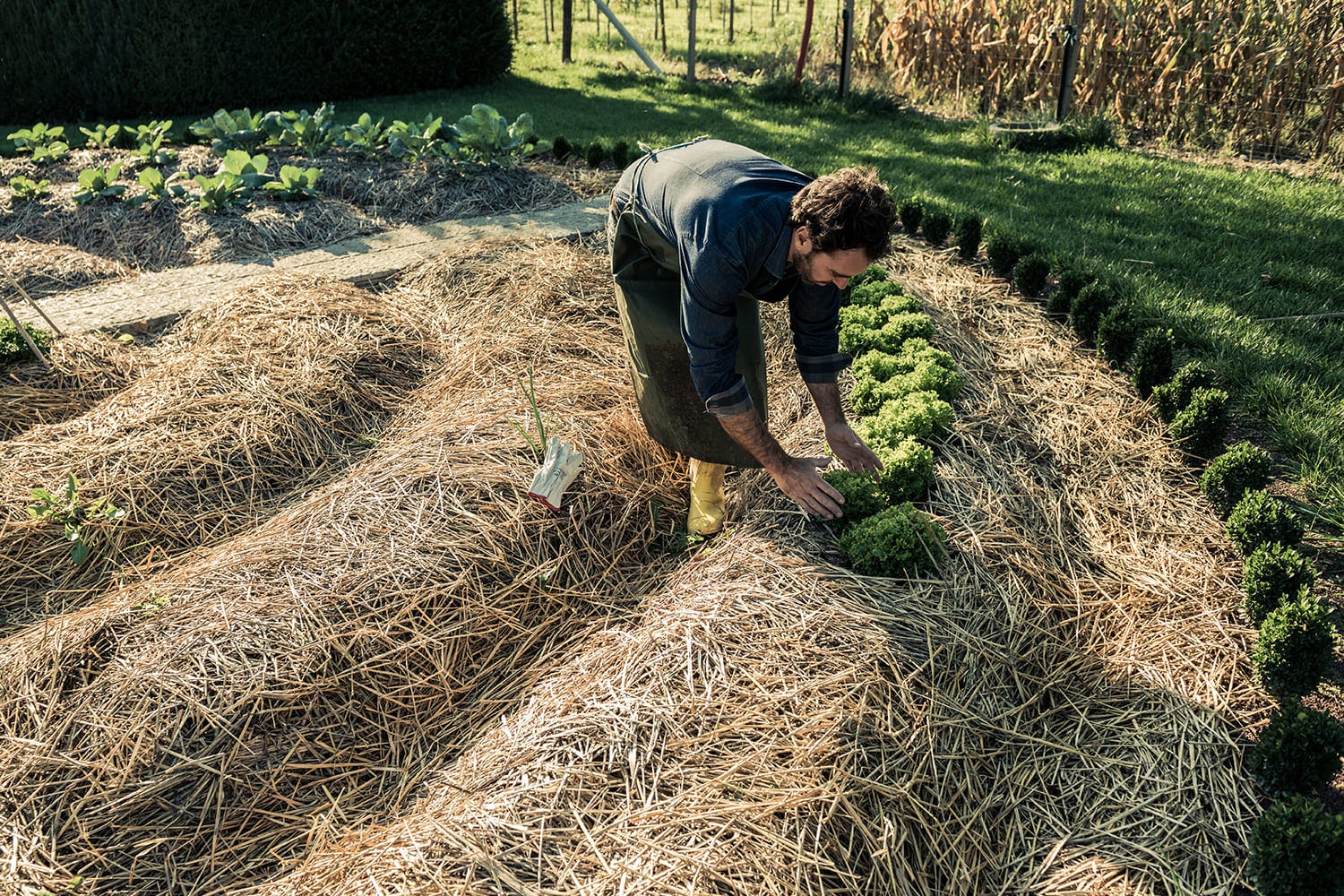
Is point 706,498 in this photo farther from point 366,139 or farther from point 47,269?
point 366,139

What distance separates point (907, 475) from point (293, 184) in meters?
5.86

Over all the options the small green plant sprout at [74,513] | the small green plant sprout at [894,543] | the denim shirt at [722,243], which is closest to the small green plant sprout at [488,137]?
the small green plant sprout at [74,513]

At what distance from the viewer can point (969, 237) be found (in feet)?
19.2

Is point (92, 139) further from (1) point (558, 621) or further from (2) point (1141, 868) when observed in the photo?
(2) point (1141, 868)

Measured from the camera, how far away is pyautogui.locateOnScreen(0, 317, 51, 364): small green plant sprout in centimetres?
465

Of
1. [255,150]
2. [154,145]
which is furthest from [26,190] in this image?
[255,150]

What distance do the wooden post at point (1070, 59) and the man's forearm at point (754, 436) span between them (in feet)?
26.2

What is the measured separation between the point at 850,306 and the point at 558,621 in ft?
8.27

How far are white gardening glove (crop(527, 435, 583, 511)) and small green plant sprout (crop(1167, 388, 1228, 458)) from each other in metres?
2.81

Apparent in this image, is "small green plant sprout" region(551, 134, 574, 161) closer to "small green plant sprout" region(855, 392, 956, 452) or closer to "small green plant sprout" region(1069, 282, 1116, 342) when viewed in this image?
"small green plant sprout" region(1069, 282, 1116, 342)

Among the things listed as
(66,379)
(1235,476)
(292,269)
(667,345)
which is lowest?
(66,379)

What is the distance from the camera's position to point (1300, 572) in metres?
3.03

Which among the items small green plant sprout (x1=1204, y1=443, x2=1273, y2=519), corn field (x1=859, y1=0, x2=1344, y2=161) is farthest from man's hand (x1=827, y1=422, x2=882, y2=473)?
corn field (x1=859, y1=0, x2=1344, y2=161)

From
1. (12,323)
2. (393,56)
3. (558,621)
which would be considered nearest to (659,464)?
(558,621)
